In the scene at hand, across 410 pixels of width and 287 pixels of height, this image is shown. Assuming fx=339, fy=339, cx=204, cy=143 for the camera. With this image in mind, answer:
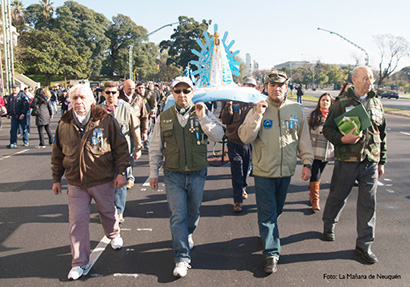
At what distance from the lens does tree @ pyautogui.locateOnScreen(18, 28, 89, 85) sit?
43938 mm

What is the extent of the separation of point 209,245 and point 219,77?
306cm

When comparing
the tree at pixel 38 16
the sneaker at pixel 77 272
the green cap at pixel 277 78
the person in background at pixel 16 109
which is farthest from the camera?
the tree at pixel 38 16

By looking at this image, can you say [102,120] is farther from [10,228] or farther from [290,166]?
[10,228]

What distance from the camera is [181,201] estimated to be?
11.4 feet

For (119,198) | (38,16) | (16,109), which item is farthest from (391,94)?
(38,16)

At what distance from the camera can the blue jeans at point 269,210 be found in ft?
11.6

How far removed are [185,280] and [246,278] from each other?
0.60 m

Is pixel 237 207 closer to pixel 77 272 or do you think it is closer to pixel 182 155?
pixel 182 155

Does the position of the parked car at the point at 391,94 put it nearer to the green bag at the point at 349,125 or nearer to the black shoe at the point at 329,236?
the black shoe at the point at 329,236

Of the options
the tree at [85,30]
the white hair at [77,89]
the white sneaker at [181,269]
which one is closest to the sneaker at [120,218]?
the white sneaker at [181,269]

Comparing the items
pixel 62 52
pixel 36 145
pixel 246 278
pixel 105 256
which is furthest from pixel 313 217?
pixel 62 52

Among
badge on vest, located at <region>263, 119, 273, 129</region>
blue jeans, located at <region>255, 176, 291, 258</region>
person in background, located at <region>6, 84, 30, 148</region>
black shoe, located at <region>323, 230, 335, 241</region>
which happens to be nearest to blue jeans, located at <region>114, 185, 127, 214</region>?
blue jeans, located at <region>255, 176, 291, 258</region>

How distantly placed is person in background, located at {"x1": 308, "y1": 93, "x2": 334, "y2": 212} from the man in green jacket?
1.32 meters

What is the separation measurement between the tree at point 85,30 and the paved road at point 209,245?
2257 inches
